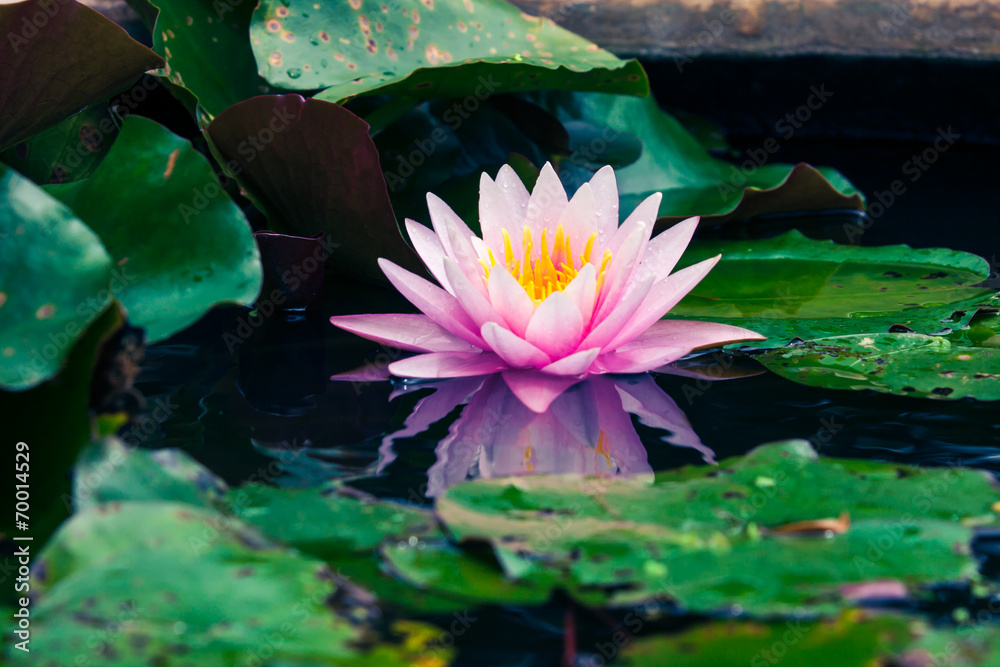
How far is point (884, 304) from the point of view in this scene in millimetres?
1465

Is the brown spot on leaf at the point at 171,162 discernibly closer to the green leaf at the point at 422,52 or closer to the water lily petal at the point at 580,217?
the green leaf at the point at 422,52

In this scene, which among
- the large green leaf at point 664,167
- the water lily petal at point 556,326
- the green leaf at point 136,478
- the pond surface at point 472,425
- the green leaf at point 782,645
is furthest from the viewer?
the large green leaf at point 664,167

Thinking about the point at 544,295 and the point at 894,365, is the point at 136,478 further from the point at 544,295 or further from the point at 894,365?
the point at 894,365

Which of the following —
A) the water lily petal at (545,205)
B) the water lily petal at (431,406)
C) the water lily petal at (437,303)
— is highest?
the water lily petal at (545,205)

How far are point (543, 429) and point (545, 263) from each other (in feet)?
0.92

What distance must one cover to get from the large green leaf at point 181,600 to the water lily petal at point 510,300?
1.66 ft

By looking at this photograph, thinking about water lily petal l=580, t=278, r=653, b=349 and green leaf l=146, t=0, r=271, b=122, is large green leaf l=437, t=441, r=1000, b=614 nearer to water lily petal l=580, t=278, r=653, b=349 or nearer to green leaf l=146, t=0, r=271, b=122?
water lily petal l=580, t=278, r=653, b=349

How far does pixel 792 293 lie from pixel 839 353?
0.31 m

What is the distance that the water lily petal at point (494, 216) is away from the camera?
1.31 meters

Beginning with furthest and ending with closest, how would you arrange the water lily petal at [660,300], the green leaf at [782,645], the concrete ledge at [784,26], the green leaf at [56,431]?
the concrete ledge at [784,26] < the water lily petal at [660,300] < the green leaf at [56,431] < the green leaf at [782,645]

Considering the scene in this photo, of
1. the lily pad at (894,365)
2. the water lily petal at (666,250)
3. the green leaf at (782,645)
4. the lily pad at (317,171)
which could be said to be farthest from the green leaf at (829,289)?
the green leaf at (782,645)

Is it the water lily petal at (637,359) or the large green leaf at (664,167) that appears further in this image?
the large green leaf at (664,167)

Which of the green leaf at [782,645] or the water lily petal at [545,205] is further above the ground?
the green leaf at [782,645]

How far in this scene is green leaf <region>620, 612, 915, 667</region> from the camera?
0.61 metres
